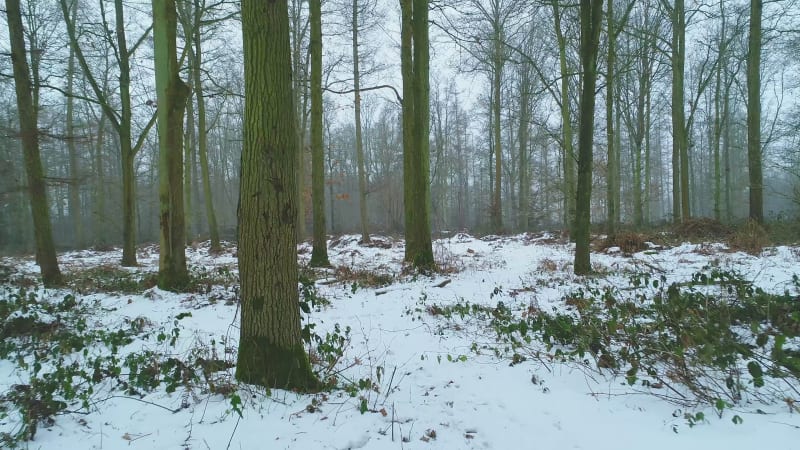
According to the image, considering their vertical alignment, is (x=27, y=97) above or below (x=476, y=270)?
above

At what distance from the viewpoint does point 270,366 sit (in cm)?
289

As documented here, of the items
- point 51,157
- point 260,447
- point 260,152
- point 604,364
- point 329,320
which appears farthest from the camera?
point 51,157

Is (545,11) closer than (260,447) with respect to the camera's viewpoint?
No

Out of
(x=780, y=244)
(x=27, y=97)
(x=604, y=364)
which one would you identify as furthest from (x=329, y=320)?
(x=780, y=244)

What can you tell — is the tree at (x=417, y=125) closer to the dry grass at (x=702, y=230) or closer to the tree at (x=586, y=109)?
the tree at (x=586, y=109)

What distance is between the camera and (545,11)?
12.8 m

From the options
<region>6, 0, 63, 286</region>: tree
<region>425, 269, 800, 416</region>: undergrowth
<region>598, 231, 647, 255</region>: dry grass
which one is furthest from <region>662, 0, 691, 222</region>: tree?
<region>6, 0, 63, 286</region>: tree

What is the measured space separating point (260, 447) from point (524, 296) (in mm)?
4895

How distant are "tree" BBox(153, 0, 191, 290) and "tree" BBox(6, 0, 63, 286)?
258cm

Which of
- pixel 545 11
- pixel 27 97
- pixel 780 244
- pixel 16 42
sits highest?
pixel 545 11

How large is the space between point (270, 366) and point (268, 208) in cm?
124

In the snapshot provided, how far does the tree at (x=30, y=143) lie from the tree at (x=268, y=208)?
7.57 m

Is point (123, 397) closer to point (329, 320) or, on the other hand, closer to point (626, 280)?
point (329, 320)

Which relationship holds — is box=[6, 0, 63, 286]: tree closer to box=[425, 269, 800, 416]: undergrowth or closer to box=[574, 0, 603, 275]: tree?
box=[425, 269, 800, 416]: undergrowth
